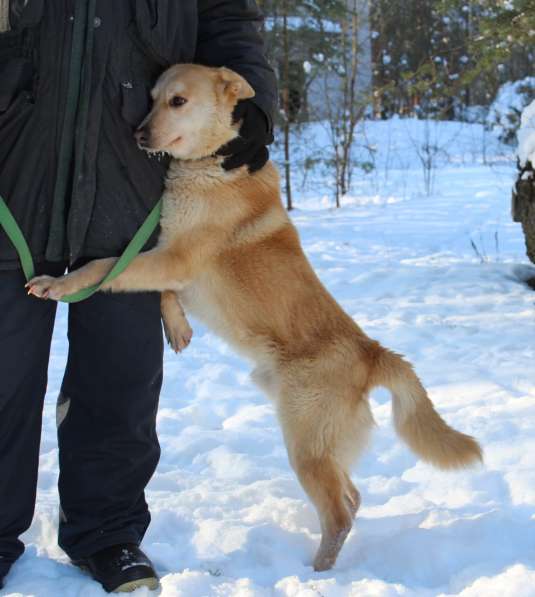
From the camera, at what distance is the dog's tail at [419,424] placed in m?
2.62

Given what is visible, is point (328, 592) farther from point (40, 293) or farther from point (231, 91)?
point (231, 91)

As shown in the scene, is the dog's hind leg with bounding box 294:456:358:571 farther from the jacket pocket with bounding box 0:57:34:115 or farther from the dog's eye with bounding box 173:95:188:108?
the jacket pocket with bounding box 0:57:34:115

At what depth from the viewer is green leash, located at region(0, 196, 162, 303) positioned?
2.29 m

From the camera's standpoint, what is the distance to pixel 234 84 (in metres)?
2.62

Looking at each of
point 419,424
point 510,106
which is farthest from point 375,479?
point 510,106

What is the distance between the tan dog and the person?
8 centimetres

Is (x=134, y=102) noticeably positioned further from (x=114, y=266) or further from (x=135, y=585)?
(x=135, y=585)

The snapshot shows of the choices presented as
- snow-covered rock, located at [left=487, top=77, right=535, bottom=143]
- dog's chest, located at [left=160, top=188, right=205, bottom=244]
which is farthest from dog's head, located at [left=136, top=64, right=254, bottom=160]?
snow-covered rock, located at [left=487, top=77, right=535, bottom=143]

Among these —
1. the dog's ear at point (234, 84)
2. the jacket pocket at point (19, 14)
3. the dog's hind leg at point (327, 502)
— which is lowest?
the dog's hind leg at point (327, 502)

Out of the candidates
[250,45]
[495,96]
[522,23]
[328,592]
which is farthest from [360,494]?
[495,96]

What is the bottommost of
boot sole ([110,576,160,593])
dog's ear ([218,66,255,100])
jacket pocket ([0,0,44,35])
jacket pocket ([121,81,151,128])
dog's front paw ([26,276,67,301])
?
boot sole ([110,576,160,593])

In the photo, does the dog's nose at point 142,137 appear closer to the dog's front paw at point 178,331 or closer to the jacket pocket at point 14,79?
the jacket pocket at point 14,79

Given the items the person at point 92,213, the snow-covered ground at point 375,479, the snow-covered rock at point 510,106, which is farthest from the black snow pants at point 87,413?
the snow-covered rock at point 510,106

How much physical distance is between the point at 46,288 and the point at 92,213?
10.4 inches
